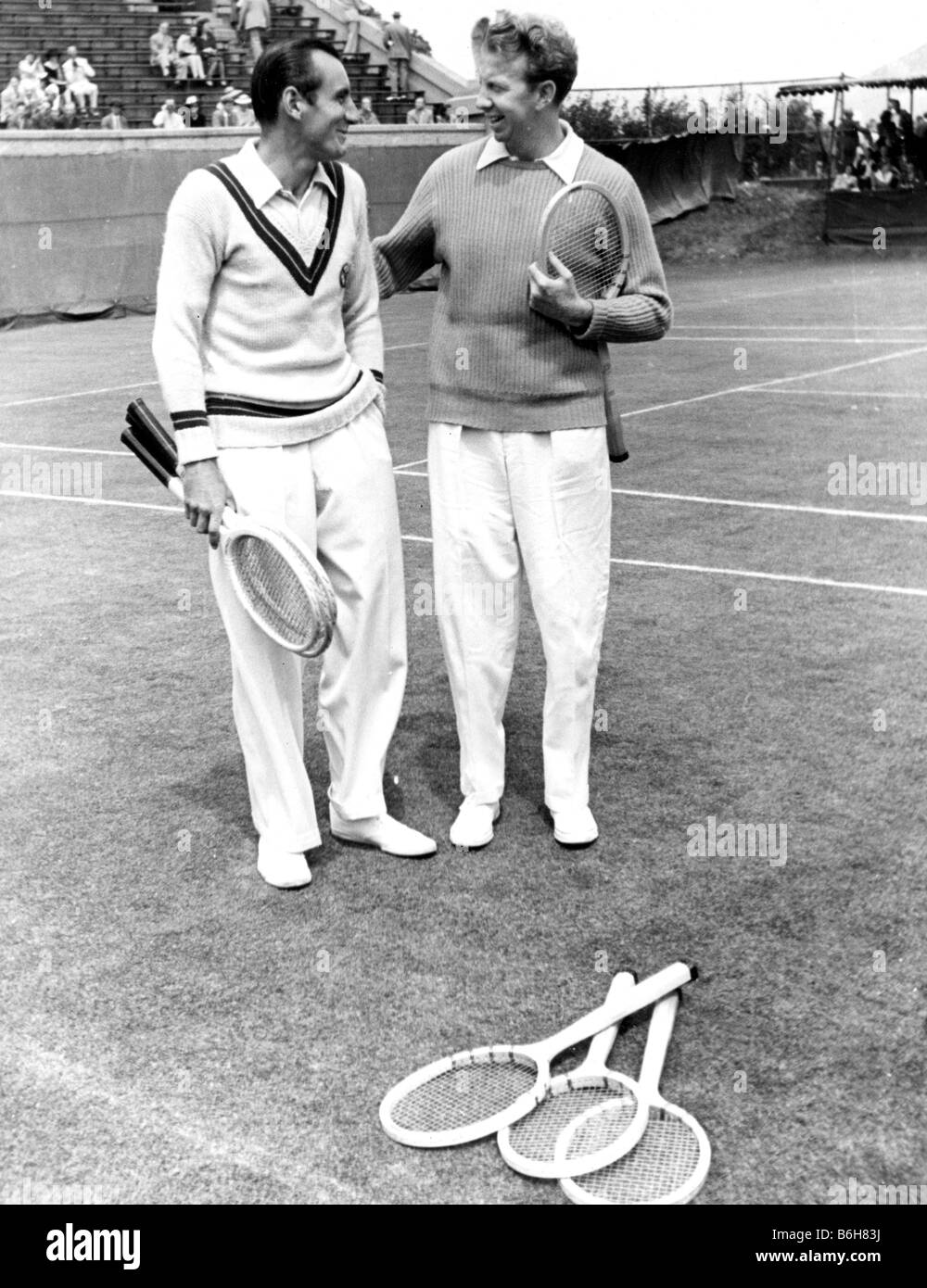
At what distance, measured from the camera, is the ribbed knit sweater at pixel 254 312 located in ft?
13.7

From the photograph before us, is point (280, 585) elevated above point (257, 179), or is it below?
below

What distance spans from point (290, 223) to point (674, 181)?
3125 centimetres

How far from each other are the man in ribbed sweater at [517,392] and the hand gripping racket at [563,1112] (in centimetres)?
139

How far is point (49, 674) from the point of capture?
6.75 meters

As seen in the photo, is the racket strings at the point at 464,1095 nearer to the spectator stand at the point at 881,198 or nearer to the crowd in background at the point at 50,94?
the crowd in background at the point at 50,94

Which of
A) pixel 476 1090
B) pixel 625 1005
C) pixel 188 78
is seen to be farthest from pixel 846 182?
pixel 476 1090

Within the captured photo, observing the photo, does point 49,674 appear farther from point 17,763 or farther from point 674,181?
point 674,181

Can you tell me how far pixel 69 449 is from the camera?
482 inches

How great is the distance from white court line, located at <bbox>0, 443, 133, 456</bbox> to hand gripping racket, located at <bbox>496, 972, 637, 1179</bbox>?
9.23 metres

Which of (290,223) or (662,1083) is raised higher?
(290,223)

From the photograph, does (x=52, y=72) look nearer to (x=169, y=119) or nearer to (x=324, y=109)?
(x=169, y=119)

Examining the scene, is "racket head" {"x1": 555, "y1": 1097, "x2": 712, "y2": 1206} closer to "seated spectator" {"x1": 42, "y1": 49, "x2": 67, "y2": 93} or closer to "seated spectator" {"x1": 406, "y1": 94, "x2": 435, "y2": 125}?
"seated spectator" {"x1": 42, "y1": 49, "x2": 67, "y2": 93}

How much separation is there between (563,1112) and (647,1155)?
24 centimetres

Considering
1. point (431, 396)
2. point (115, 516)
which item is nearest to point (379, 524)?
point (431, 396)
